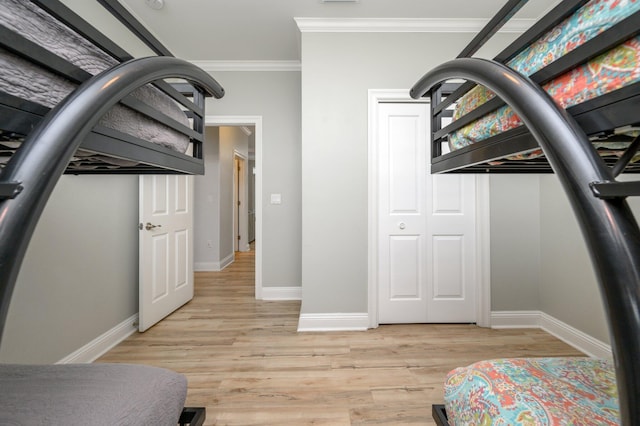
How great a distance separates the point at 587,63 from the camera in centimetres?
61

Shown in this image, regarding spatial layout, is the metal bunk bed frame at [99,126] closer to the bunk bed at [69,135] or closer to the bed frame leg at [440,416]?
the bunk bed at [69,135]

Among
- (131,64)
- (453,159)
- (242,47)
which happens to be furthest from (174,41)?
(453,159)

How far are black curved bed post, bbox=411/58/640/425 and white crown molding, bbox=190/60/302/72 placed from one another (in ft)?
10.4

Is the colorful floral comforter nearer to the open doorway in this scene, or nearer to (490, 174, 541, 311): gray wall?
(490, 174, 541, 311): gray wall

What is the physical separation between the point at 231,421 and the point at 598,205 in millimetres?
1702

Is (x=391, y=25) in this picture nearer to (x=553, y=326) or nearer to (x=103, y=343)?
(x=553, y=326)

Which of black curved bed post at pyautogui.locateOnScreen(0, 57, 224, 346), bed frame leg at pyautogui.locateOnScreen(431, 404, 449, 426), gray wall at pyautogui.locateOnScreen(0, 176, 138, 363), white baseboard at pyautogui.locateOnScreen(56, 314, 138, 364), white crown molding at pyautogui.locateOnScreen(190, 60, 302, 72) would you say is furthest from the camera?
white crown molding at pyautogui.locateOnScreen(190, 60, 302, 72)

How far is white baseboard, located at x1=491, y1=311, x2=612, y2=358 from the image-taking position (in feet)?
7.07

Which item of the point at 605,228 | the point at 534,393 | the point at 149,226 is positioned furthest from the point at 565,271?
the point at 149,226

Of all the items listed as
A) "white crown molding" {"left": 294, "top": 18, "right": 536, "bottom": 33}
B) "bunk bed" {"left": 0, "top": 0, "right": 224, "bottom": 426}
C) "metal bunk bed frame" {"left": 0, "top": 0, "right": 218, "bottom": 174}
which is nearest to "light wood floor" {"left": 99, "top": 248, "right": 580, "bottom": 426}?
"bunk bed" {"left": 0, "top": 0, "right": 224, "bottom": 426}

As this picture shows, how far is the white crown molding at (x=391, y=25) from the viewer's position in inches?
102

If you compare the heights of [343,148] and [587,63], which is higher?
[343,148]

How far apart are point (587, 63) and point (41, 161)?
39.4 inches

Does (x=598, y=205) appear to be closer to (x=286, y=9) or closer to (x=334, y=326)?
(x=334, y=326)
